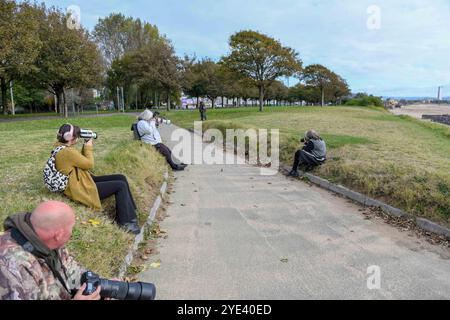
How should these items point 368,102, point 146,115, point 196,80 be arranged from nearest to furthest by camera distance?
1. point 146,115
2. point 196,80
3. point 368,102

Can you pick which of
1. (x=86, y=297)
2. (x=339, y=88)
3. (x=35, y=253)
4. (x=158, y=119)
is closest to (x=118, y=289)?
(x=86, y=297)

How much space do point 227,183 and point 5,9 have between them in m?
24.8

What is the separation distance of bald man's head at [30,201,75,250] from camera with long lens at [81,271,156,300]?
44 centimetres

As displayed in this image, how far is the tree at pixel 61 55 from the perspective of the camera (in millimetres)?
34031

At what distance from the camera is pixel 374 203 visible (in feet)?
22.3

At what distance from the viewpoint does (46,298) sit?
2268 mm

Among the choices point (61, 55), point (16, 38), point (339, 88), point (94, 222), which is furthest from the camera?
point (339, 88)

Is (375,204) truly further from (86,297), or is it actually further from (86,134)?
(86,297)

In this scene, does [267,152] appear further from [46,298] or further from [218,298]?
[46,298]

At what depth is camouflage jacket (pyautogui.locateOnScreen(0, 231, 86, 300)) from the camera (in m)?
2.04

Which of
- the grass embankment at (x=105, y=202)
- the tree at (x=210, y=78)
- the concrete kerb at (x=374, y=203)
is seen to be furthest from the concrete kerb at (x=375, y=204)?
the tree at (x=210, y=78)

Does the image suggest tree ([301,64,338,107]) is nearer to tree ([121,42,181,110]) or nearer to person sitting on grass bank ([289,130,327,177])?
tree ([121,42,181,110])

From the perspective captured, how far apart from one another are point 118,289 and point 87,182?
8.83 ft

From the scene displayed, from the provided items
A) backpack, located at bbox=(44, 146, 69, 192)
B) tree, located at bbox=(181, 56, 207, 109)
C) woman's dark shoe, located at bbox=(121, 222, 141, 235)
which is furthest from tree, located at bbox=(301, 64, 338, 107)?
backpack, located at bbox=(44, 146, 69, 192)
